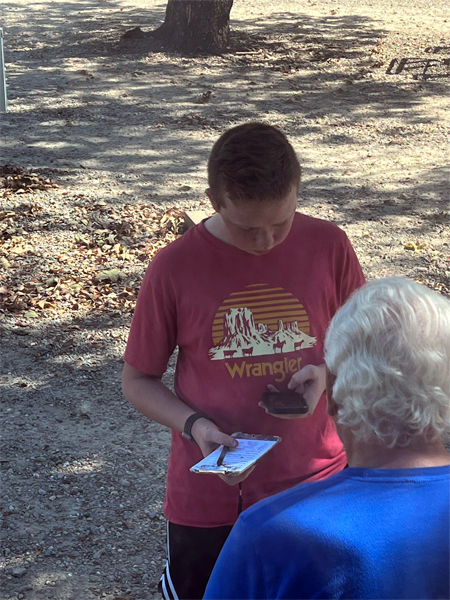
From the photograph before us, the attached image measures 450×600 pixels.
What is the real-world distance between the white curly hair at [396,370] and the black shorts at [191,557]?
95 cm

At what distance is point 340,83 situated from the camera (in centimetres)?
1239

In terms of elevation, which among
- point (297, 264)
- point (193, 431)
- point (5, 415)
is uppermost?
point (297, 264)

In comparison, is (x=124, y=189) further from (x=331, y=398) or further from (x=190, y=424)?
(x=331, y=398)

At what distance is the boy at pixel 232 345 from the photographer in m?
2.29

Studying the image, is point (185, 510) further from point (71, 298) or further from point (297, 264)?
point (71, 298)

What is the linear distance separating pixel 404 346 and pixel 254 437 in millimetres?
847

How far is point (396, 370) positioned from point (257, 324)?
873 mm

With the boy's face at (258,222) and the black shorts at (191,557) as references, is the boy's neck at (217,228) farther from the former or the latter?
the black shorts at (191,557)

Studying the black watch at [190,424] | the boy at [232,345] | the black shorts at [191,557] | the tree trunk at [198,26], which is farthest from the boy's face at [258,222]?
the tree trunk at [198,26]

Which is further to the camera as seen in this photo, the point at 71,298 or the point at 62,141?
the point at 62,141

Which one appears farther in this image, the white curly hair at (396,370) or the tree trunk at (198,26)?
the tree trunk at (198,26)

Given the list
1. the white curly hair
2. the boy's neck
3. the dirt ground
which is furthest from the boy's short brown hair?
the dirt ground

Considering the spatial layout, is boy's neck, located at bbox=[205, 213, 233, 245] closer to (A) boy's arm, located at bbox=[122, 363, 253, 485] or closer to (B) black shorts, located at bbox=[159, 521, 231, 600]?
(A) boy's arm, located at bbox=[122, 363, 253, 485]

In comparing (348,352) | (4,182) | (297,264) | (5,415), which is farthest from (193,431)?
(4,182)
